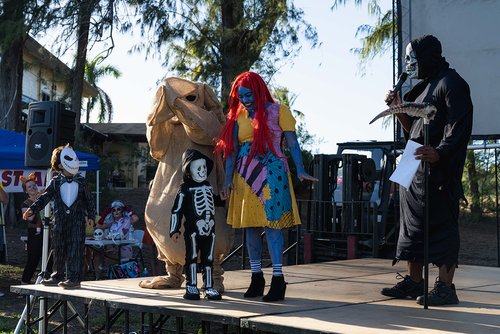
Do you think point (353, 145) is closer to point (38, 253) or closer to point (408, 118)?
point (38, 253)

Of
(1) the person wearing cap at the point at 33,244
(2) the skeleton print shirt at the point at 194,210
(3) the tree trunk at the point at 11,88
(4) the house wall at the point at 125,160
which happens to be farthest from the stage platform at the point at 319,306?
(4) the house wall at the point at 125,160

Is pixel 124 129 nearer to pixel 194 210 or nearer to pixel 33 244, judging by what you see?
pixel 33 244

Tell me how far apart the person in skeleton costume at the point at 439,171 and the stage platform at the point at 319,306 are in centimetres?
31

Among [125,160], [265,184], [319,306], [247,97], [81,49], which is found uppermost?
[81,49]

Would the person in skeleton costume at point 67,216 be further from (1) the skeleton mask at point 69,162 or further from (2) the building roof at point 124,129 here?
(2) the building roof at point 124,129

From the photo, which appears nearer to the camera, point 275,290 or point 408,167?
point 408,167

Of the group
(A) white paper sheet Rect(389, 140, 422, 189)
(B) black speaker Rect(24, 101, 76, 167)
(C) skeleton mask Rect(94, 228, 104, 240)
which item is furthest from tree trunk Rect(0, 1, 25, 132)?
(A) white paper sheet Rect(389, 140, 422, 189)

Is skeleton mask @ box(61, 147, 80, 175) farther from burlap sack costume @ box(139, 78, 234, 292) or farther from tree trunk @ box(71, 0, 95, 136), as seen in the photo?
tree trunk @ box(71, 0, 95, 136)

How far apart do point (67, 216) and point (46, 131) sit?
1570 mm

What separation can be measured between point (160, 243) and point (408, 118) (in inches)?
77.3

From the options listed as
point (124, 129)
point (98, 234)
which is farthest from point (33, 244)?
point (124, 129)

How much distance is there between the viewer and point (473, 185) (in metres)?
17.9

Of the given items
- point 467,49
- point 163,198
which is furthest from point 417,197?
point 467,49

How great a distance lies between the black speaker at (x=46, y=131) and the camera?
6.98 meters
